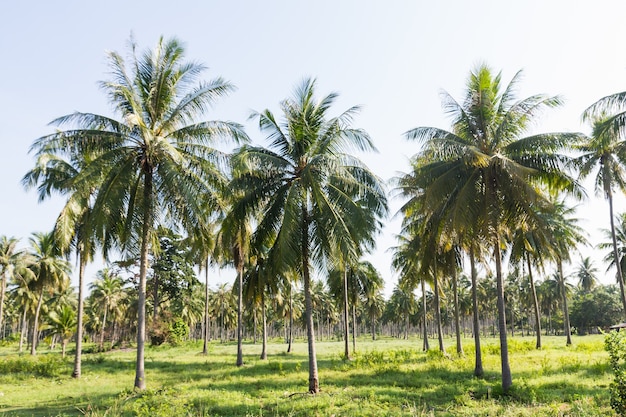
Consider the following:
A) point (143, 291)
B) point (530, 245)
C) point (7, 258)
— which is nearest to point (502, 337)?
point (530, 245)

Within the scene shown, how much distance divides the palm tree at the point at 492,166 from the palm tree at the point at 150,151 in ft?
28.0

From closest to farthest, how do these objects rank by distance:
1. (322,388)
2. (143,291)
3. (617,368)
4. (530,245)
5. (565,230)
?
1. (617,368)
2. (143,291)
3. (322,388)
4. (530,245)
5. (565,230)

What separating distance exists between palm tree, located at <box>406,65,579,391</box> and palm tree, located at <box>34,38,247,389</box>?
28.0 feet

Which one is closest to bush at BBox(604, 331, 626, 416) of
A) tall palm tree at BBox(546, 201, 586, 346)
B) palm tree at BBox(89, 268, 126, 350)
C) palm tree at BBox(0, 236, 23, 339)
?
tall palm tree at BBox(546, 201, 586, 346)

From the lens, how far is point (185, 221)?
18656 mm

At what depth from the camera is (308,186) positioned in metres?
17.3

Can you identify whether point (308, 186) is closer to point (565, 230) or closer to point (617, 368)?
point (617, 368)

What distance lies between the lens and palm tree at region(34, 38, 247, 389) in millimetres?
16750

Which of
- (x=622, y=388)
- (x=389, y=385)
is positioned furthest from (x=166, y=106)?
(x=622, y=388)

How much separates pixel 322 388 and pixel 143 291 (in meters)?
8.32

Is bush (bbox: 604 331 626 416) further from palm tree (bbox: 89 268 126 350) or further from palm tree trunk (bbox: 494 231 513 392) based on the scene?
palm tree (bbox: 89 268 126 350)

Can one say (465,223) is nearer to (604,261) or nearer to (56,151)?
(56,151)

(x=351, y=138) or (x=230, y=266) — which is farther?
(x=230, y=266)

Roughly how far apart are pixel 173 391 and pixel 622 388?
14.3 meters
